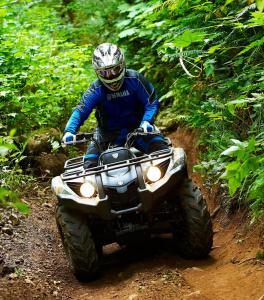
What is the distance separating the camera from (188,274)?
4676 millimetres

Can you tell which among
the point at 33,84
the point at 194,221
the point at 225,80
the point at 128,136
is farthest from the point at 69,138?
the point at 33,84

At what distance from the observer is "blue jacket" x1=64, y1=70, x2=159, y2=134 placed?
5719 mm

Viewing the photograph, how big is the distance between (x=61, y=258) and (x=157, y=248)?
3.76 ft

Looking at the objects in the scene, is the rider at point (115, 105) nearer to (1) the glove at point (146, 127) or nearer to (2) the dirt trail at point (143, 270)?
(1) the glove at point (146, 127)

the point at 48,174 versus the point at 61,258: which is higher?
the point at 48,174

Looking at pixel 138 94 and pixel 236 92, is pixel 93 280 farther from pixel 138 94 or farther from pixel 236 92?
pixel 236 92

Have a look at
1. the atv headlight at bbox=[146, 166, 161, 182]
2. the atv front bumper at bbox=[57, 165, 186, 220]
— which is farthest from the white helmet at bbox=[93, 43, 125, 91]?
the atv front bumper at bbox=[57, 165, 186, 220]

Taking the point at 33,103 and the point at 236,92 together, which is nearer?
the point at 236,92

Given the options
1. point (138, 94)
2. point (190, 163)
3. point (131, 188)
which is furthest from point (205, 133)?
point (131, 188)

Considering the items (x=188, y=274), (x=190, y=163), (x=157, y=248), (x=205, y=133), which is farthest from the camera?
(x=190, y=163)

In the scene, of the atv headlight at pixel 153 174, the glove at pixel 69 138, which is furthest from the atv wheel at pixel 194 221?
the glove at pixel 69 138

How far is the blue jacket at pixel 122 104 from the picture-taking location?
18.8 ft

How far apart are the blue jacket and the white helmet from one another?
0.53 ft

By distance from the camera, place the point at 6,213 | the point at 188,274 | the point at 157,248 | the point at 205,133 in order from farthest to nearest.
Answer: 1. the point at 205,133
2. the point at 6,213
3. the point at 157,248
4. the point at 188,274
